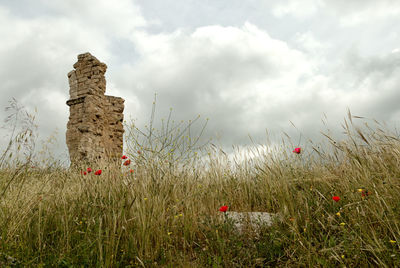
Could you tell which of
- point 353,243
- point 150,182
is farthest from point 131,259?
point 353,243

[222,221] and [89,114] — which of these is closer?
[222,221]

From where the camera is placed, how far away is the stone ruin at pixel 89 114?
1047 cm

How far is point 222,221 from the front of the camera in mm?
3189

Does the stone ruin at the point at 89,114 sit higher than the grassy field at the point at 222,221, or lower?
higher

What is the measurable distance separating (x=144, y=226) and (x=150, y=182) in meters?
1.03

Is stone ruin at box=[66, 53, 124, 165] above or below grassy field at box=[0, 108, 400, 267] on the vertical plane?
above

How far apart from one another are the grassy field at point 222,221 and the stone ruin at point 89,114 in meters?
6.07

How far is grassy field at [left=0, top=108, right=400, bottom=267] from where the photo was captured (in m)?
2.54

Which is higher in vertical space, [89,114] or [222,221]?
[89,114]

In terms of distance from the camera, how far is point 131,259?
9.17ft

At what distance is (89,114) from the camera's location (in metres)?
10.5

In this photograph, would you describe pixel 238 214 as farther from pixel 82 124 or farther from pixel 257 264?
pixel 82 124

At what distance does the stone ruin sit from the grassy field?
607 centimetres

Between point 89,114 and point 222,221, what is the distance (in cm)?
865
